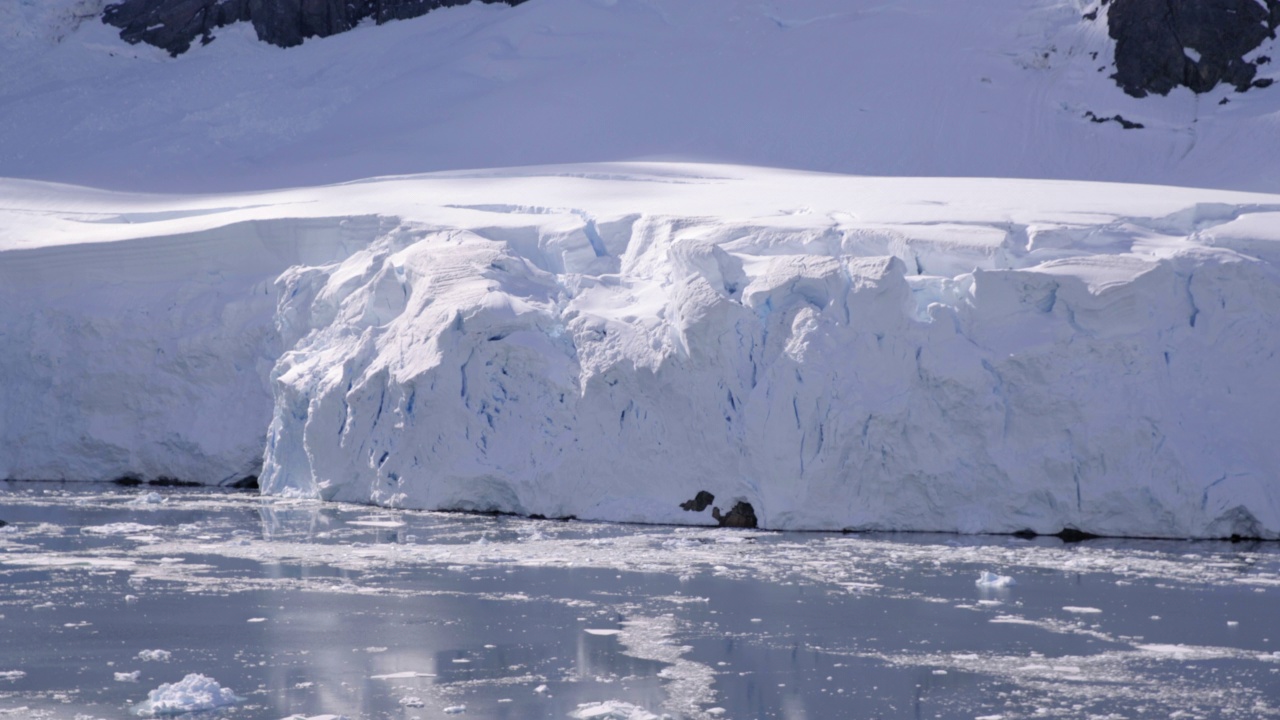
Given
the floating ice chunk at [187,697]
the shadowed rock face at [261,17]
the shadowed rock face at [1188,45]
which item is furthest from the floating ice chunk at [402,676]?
the shadowed rock face at [261,17]

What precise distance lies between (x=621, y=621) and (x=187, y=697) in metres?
2.59

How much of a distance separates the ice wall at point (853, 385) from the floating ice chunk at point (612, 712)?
564 cm

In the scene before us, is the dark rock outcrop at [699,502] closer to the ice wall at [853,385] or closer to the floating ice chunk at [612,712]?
the ice wall at [853,385]

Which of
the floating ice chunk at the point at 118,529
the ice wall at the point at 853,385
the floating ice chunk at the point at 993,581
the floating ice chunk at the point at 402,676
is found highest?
Result: the ice wall at the point at 853,385

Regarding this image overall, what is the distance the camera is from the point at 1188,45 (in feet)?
72.4

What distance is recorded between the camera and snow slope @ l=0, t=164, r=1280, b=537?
11.2m

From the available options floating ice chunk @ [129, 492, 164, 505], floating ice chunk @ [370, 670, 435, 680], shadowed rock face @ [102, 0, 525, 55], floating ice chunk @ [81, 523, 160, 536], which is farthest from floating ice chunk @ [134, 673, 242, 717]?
shadowed rock face @ [102, 0, 525, 55]

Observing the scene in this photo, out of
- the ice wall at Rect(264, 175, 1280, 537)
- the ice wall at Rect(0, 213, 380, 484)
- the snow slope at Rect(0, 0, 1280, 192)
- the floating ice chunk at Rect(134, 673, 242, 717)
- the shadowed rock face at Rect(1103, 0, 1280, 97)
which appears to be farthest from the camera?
the shadowed rock face at Rect(1103, 0, 1280, 97)

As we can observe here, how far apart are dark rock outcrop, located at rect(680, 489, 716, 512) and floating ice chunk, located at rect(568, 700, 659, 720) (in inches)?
226

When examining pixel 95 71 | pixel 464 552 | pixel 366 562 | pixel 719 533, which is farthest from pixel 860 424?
pixel 95 71

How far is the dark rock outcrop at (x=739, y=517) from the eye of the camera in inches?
457

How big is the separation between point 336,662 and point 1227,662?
13.6 feet

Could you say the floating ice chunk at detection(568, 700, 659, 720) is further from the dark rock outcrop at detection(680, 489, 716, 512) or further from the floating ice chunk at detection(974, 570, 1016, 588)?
the dark rock outcrop at detection(680, 489, 716, 512)

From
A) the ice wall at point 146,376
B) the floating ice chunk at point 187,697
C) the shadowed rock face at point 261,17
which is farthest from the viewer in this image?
the shadowed rock face at point 261,17
